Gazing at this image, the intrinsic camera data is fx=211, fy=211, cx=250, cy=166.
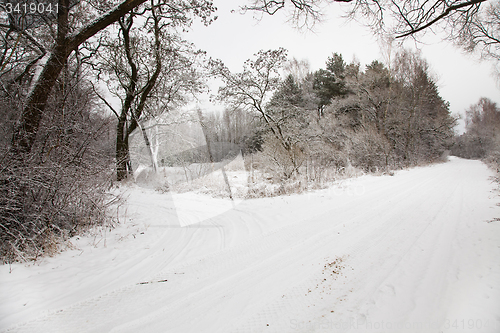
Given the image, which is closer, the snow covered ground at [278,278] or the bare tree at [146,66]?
the snow covered ground at [278,278]

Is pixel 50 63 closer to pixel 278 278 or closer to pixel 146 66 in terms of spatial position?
pixel 278 278

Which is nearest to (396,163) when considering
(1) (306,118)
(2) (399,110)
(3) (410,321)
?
(2) (399,110)

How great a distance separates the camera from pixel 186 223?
14.5ft

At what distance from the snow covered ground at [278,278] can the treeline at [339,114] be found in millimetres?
5382

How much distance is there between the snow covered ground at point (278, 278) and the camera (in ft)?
5.11

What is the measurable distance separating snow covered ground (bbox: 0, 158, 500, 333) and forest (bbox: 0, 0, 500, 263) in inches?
39.9

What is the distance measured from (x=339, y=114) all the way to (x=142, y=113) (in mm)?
15984

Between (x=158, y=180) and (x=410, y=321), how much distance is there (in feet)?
33.5

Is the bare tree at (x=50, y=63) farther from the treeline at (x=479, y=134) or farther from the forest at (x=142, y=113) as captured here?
the treeline at (x=479, y=134)

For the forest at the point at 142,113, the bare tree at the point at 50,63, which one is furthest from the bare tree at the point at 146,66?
the bare tree at the point at 50,63

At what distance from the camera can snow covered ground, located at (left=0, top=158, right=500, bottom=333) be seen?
1.56 m

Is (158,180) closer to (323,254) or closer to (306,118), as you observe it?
(306,118)

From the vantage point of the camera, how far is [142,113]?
40.7 feet

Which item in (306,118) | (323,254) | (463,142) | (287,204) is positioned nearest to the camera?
(323,254)
